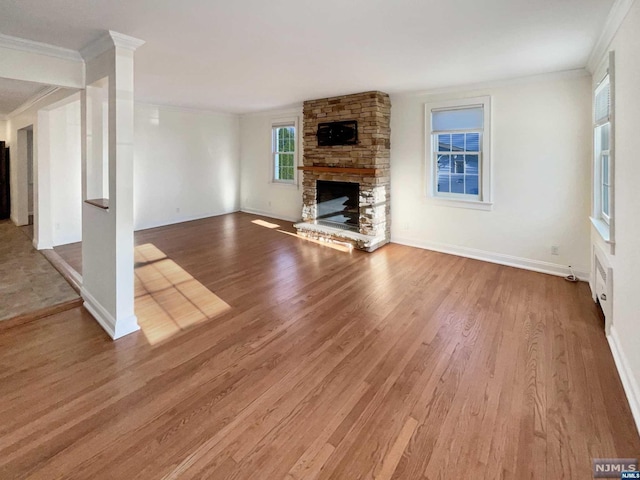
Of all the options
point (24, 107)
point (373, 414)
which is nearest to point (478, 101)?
point (373, 414)

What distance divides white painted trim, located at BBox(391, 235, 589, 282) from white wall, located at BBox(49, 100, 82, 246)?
18.5 ft

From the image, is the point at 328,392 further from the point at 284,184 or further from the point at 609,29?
the point at 284,184

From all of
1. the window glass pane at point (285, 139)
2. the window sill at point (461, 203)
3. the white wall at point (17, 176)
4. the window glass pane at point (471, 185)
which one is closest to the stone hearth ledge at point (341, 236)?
the window sill at point (461, 203)

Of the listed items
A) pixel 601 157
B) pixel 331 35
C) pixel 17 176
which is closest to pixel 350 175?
pixel 331 35

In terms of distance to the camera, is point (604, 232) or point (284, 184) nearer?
point (604, 232)

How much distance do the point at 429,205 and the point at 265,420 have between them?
451 cm

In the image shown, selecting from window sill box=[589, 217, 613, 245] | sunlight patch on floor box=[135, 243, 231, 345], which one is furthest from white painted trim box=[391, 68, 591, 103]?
sunlight patch on floor box=[135, 243, 231, 345]

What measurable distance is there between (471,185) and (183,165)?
20.0 ft

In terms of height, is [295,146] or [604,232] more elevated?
[295,146]

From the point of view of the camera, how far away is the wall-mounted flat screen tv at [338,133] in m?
5.74

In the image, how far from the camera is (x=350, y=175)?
589 cm

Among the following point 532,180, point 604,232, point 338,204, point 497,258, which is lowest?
point 497,258

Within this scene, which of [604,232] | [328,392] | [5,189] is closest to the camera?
[328,392]

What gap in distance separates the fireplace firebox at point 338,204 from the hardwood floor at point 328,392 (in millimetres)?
2588
